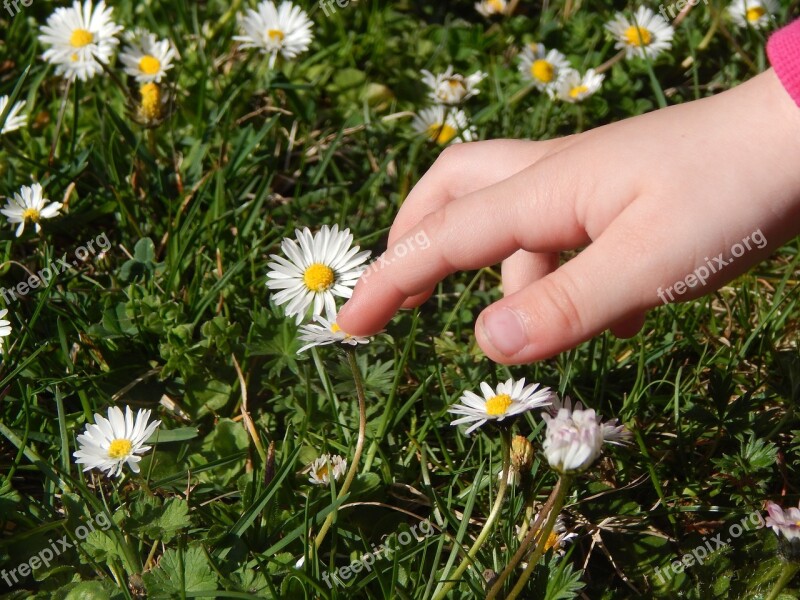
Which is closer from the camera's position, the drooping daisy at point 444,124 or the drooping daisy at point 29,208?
the drooping daisy at point 29,208

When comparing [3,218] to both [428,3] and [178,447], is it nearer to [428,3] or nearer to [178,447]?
[178,447]

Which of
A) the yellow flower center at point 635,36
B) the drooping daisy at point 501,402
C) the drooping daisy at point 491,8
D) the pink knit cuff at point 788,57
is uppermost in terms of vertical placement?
the drooping daisy at point 491,8

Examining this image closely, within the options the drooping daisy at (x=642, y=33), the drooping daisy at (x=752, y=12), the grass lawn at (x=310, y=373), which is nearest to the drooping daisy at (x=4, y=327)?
the grass lawn at (x=310, y=373)

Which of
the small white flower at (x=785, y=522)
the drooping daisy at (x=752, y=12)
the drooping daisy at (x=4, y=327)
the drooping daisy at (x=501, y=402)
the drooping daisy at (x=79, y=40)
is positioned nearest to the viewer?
the small white flower at (x=785, y=522)

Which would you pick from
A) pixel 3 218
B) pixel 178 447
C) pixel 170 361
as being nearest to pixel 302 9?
pixel 3 218

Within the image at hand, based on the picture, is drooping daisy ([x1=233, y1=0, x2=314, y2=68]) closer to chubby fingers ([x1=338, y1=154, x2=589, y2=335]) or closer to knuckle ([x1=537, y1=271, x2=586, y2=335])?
chubby fingers ([x1=338, y1=154, x2=589, y2=335])

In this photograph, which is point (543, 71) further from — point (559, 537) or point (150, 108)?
point (559, 537)

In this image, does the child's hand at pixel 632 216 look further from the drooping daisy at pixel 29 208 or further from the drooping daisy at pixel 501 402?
the drooping daisy at pixel 29 208

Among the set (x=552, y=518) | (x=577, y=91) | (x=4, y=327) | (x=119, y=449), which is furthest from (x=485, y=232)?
(x=577, y=91)
